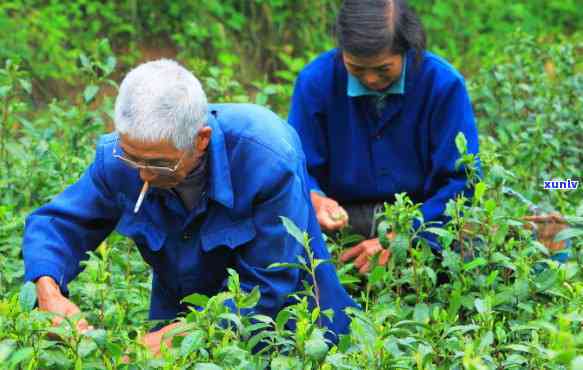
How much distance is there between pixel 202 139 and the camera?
281cm

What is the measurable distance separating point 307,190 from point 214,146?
15.0 inches

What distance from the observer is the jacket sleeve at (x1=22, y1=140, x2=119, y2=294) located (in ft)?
9.71

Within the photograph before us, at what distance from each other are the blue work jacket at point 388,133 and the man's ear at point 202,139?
1301mm

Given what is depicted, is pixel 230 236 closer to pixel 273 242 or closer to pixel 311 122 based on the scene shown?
pixel 273 242

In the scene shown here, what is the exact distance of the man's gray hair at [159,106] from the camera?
2.66 metres

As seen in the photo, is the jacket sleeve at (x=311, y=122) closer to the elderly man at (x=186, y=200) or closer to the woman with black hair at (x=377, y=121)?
the woman with black hair at (x=377, y=121)

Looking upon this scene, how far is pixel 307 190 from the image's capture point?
312 cm

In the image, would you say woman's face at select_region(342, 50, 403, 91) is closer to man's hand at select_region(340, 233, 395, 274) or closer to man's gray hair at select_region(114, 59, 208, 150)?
man's hand at select_region(340, 233, 395, 274)

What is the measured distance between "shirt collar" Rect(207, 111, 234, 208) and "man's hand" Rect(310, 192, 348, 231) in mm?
1061

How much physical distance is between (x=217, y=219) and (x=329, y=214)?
1.05m

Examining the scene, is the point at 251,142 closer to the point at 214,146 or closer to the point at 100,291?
the point at 214,146

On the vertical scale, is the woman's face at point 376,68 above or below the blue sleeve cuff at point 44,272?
above

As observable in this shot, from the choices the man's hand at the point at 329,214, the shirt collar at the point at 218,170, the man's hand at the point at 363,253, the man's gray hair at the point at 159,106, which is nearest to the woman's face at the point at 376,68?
the man's hand at the point at 329,214

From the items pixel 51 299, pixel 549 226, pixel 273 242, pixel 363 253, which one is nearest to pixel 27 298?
pixel 51 299
